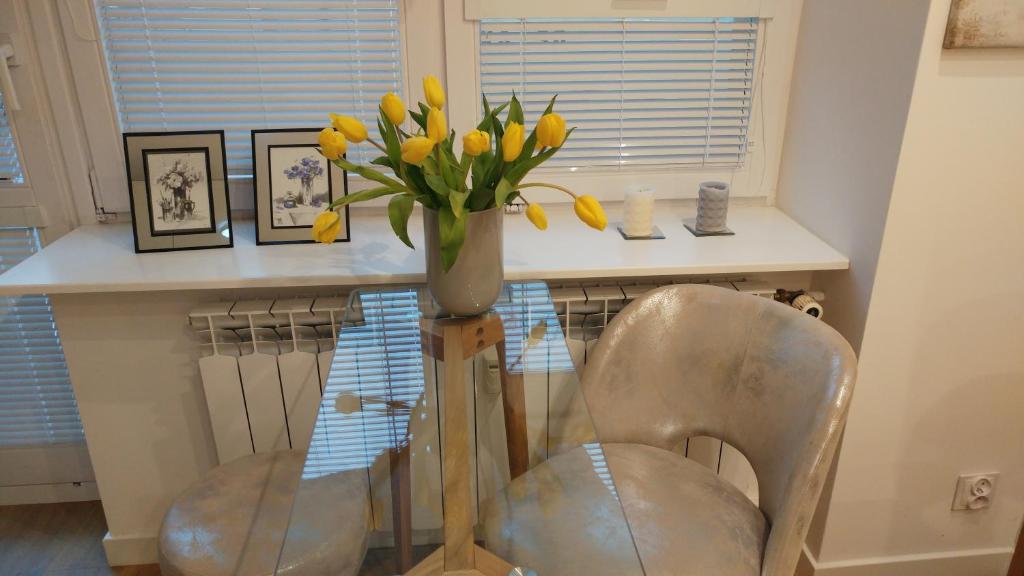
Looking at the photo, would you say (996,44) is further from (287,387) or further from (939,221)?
(287,387)

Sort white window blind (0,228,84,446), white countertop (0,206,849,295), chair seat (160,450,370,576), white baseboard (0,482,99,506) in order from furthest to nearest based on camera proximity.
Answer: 1. white baseboard (0,482,99,506)
2. white window blind (0,228,84,446)
3. white countertop (0,206,849,295)
4. chair seat (160,450,370,576)

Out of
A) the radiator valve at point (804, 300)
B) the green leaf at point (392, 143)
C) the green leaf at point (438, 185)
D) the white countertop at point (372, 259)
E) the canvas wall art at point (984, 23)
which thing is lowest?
the radiator valve at point (804, 300)

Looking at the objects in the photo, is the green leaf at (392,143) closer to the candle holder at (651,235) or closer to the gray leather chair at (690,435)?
the gray leather chair at (690,435)

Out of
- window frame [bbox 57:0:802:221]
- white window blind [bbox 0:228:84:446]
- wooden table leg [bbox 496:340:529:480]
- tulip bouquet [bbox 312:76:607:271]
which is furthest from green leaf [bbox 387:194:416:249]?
white window blind [bbox 0:228:84:446]

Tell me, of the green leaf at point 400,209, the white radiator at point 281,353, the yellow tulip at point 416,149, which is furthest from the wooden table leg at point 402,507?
the yellow tulip at point 416,149

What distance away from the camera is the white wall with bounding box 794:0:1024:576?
1596mm

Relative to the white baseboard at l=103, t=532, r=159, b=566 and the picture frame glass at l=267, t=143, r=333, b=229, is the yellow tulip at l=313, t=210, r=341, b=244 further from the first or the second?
the white baseboard at l=103, t=532, r=159, b=566

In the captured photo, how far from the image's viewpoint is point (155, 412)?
201 centimetres

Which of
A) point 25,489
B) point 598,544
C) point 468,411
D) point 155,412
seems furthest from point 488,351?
point 25,489

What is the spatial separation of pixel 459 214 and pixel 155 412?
1.16 meters

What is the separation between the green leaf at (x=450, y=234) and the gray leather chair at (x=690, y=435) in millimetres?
421

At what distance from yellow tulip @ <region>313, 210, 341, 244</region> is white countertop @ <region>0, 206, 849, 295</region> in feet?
0.86

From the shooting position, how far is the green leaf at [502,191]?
1.40 metres

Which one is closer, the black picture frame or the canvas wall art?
the canvas wall art
